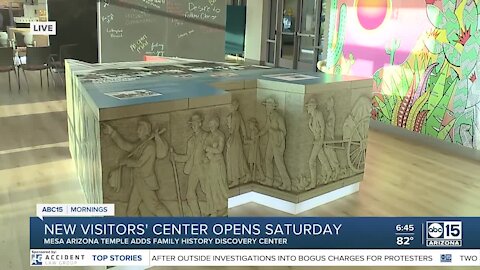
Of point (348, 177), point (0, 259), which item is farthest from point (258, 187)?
point (0, 259)

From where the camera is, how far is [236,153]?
381 cm

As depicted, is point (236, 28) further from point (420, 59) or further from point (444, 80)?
point (444, 80)

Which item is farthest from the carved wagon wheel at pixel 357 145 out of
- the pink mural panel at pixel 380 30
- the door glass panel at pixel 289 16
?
the door glass panel at pixel 289 16

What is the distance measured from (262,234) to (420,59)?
452 cm

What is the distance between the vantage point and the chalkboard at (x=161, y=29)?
23.2ft

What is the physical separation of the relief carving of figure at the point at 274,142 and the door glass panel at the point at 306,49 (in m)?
7.40

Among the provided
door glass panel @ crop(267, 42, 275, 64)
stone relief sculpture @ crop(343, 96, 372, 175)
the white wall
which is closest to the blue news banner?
stone relief sculpture @ crop(343, 96, 372, 175)

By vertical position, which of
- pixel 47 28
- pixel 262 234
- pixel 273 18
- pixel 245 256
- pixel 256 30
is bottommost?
pixel 245 256

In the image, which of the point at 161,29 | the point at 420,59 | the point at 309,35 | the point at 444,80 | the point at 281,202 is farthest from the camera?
the point at 309,35

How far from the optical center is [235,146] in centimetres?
379

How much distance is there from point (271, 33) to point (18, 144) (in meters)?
8.17

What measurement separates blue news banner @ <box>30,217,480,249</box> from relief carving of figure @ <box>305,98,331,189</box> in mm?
1299

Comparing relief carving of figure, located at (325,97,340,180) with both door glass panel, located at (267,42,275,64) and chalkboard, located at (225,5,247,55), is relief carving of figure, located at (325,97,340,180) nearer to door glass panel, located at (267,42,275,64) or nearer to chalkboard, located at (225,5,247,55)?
door glass panel, located at (267,42,275,64)

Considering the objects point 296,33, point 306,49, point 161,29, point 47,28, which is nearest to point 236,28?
point 296,33
